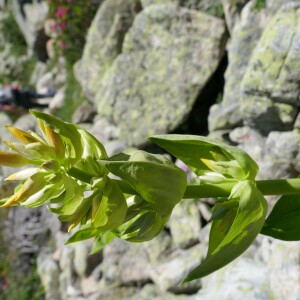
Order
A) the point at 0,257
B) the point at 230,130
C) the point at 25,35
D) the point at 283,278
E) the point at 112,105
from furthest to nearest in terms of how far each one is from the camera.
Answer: the point at 25,35, the point at 0,257, the point at 112,105, the point at 230,130, the point at 283,278

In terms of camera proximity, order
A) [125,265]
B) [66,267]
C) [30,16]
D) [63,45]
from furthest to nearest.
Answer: [30,16] → [63,45] → [66,267] → [125,265]

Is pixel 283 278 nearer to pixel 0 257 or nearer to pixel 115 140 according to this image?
pixel 115 140

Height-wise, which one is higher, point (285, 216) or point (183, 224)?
point (285, 216)

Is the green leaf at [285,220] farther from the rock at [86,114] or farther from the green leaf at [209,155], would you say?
the rock at [86,114]

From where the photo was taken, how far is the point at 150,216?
88cm

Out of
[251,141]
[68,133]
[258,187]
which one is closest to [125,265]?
[251,141]

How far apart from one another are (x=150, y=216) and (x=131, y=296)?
10.4 feet

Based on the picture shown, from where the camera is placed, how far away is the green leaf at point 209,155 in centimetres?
91

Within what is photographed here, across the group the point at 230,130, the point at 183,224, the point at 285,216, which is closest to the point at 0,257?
the point at 183,224

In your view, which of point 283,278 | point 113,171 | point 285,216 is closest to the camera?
point 113,171

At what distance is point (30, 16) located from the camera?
8.70 metres

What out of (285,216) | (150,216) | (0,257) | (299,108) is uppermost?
(150,216)

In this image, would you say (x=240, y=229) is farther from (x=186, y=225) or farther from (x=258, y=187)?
(x=186, y=225)

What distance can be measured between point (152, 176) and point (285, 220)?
51 cm
